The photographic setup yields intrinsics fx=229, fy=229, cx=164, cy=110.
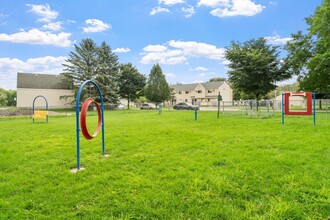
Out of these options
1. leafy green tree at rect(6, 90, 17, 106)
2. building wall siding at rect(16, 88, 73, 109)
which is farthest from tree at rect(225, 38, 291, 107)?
leafy green tree at rect(6, 90, 17, 106)

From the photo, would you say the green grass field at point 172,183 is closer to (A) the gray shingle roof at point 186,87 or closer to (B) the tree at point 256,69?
(B) the tree at point 256,69

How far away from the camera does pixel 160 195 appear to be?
10.7 feet

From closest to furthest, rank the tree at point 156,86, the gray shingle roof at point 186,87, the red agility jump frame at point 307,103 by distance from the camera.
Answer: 1. the red agility jump frame at point 307,103
2. the tree at point 156,86
3. the gray shingle roof at point 186,87

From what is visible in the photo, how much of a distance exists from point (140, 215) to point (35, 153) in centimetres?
424

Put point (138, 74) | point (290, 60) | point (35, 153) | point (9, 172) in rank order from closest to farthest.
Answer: point (9, 172) → point (35, 153) → point (290, 60) → point (138, 74)

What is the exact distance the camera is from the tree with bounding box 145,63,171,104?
4069cm

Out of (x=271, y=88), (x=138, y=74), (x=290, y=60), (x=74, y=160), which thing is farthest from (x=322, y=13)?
(x=138, y=74)

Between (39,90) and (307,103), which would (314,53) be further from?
(39,90)

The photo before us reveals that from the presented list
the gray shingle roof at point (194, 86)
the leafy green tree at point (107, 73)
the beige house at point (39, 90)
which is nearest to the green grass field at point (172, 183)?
the leafy green tree at point (107, 73)

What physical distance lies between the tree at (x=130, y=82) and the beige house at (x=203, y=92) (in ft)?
66.7

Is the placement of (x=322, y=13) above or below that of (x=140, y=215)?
above

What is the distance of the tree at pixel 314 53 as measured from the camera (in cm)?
1930

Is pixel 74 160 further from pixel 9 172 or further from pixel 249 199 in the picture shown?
pixel 249 199

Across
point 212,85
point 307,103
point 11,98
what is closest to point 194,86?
point 212,85
